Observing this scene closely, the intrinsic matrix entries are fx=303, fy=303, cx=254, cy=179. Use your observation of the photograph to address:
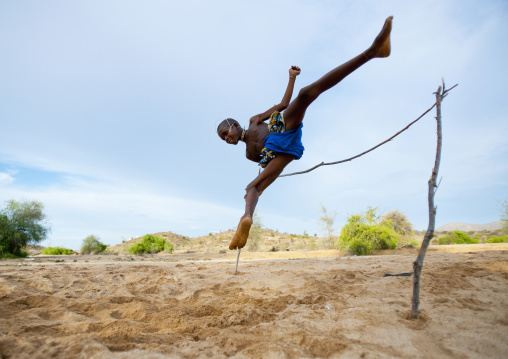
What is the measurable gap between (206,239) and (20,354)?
33886mm

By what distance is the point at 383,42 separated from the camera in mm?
2604

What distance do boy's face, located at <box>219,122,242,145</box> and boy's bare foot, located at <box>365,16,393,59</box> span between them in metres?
1.75

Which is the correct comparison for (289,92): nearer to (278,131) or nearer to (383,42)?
(278,131)

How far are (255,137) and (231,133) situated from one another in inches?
12.0

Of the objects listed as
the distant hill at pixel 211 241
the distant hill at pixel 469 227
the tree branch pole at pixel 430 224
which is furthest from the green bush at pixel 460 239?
the tree branch pole at pixel 430 224

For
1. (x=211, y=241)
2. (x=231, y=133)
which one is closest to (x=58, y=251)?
(x=211, y=241)

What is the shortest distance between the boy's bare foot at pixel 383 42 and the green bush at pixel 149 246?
70.5 ft

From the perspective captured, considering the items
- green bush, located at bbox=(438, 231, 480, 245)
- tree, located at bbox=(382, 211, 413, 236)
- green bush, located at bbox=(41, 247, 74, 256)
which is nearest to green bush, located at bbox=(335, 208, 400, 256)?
tree, located at bbox=(382, 211, 413, 236)

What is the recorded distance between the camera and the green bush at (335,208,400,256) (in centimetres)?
1403

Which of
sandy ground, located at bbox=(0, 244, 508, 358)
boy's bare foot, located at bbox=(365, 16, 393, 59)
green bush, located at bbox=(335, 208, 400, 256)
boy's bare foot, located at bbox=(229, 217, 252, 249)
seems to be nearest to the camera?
sandy ground, located at bbox=(0, 244, 508, 358)

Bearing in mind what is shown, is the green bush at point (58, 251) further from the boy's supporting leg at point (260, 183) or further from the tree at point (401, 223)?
the boy's supporting leg at point (260, 183)

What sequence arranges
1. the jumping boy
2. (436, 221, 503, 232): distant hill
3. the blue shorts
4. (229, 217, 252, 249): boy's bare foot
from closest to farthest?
the jumping boy, (229, 217, 252, 249): boy's bare foot, the blue shorts, (436, 221, 503, 232): distant hill

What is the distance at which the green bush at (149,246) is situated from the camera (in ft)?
72.4

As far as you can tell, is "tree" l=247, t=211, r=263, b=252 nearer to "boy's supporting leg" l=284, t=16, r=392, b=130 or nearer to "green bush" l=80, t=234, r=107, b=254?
"green bush" l=80, t=234, r=107, b=254
